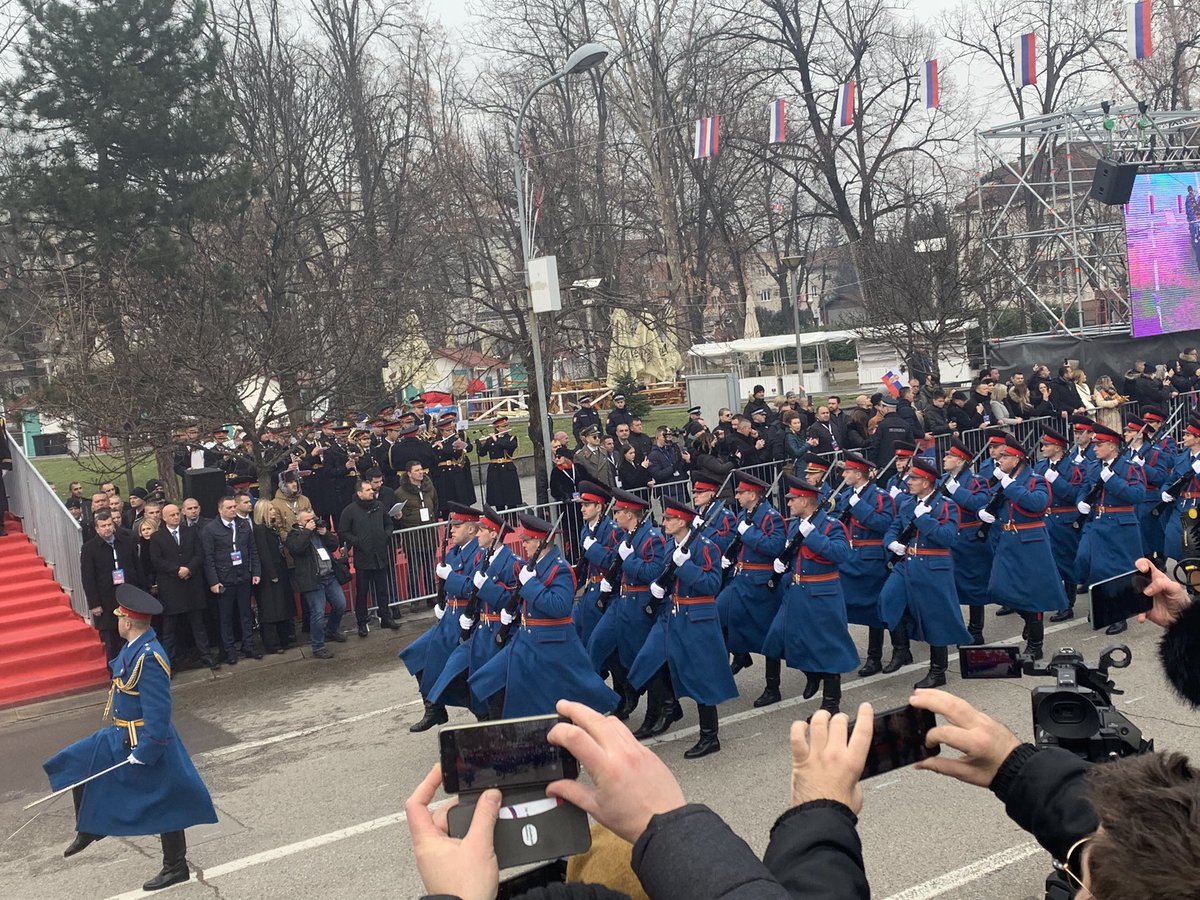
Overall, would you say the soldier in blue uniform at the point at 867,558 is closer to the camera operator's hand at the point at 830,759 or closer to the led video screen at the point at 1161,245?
the camera operator's hand at the point at 830,759

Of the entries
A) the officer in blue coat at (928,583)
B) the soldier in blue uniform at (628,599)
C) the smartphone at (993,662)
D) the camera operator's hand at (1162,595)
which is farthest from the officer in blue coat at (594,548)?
the smartphone at (993,662)

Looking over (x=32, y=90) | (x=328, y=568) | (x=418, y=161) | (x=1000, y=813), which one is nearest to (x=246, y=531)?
(x=328, y=568)

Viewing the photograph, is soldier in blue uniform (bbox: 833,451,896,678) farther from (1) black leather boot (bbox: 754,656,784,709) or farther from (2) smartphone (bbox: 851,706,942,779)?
(2) smartphone (bbox: 851,706,942,779)

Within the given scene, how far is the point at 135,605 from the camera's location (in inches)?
267

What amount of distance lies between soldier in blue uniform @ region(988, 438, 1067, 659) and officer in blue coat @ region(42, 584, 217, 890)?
6.43m

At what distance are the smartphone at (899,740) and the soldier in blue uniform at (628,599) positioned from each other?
6.26 m

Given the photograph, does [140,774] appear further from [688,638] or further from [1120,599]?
[1120,599]

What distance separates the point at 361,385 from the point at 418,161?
1422 centimetres

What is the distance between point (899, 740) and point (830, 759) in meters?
0.25

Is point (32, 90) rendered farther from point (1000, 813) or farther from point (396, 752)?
point (1000, 813)

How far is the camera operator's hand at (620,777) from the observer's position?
190 cm

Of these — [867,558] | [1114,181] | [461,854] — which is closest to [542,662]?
[867,558]

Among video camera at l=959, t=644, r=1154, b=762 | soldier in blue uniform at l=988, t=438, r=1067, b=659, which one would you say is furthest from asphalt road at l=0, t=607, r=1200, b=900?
video camera at l=959, t=644, r=1154, b=762

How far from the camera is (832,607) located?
8922 millimetres
